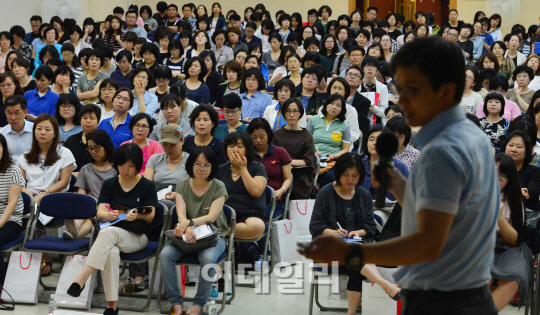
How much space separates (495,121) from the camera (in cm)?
646

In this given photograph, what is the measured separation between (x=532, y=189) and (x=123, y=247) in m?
2.92

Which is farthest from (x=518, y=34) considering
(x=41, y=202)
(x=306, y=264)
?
(x=41, y=202)

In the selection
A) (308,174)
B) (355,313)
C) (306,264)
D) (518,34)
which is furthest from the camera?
(518,34)

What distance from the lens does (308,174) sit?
5.60 metres

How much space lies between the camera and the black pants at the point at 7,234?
4.49 m

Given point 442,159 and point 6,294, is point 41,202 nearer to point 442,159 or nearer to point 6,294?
point 6,294

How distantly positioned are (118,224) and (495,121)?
4.05m

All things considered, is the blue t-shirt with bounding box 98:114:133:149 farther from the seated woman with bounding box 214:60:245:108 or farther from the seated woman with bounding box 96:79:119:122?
the seated woman with bounding box 214:60:245:108

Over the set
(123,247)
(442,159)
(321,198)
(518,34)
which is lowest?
(123,247)

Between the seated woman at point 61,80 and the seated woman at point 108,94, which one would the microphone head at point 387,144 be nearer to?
the seated woman at point 108,94

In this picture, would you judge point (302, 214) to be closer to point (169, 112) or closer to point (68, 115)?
point (169, 112)

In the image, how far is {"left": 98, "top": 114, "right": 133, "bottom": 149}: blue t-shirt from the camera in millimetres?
6129

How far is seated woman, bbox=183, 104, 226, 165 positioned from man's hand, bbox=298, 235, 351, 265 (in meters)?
3.91

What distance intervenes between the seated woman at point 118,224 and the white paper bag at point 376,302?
5.05ft
